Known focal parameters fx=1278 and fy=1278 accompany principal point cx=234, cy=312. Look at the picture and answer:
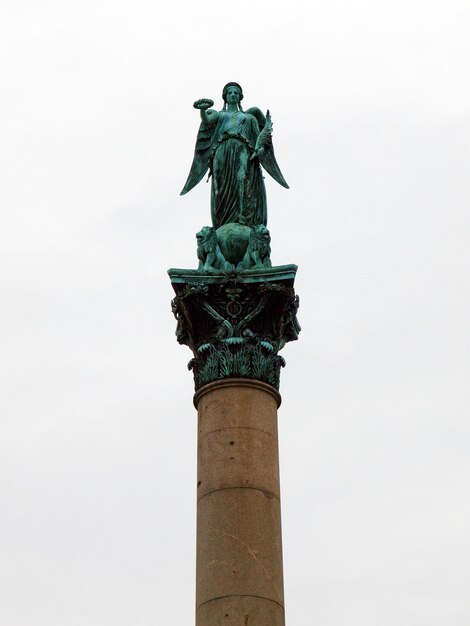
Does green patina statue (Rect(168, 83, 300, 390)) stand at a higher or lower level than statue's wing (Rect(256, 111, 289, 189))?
lower

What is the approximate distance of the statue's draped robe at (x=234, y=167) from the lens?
2808 centimetres

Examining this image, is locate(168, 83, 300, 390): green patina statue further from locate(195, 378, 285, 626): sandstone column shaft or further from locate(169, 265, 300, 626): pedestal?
locate(195, 378, 285, 626): sandstone column shaft

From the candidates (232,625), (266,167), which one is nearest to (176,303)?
(266,167)

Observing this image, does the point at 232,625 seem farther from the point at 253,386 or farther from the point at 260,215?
the point at 260,215

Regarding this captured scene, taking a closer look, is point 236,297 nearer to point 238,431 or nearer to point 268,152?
point 238,431

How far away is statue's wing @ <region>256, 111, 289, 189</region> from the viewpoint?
2872 cm

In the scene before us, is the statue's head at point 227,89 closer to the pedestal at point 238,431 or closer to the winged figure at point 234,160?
the winged figure at point 234,160

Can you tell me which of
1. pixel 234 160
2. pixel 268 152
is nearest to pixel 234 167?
pixel 234 160

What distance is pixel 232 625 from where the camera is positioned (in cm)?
2252

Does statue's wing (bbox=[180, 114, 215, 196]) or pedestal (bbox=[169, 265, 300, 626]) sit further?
statue's wing (bbox=[180, 114, 215, 196])

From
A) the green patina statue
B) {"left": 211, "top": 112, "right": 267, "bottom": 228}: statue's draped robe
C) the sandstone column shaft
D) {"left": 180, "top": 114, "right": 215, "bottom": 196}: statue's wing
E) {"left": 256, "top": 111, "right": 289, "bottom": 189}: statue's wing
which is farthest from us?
{"left": 180, "top": 114, "right": 215, "bottom": 196}: statue's wing

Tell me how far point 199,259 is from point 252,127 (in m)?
3.91

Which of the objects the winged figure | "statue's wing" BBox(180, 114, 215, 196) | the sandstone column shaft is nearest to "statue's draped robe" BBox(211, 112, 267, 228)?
the winged figure

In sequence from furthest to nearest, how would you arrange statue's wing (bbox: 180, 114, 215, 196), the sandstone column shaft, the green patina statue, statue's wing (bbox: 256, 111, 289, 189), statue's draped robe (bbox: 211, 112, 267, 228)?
statue's wing (bbox: 180, 114, 215, 196) < statue's wing (bbox: 256, 111, 289, 189) < statue's draped robe (bbox: 211, 112, 267, 228) < the green patina statue < the sandstone column shaft
